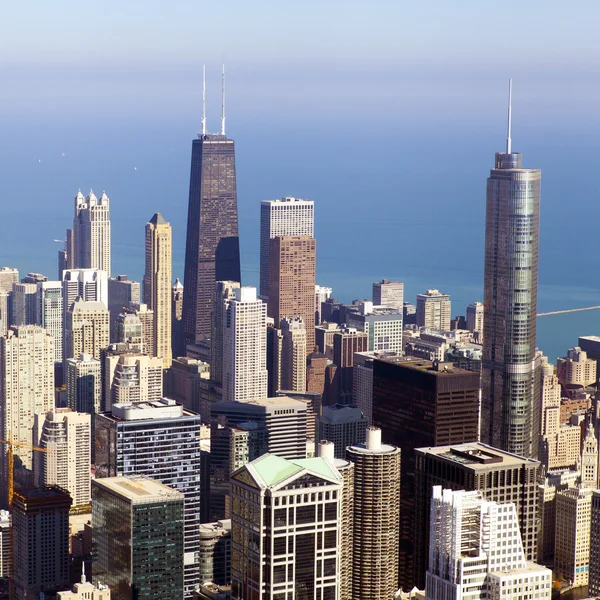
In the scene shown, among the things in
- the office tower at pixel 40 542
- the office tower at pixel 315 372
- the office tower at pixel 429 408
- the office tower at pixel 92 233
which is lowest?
the office tower at pixel 40 542

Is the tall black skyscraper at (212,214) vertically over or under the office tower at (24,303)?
A: over

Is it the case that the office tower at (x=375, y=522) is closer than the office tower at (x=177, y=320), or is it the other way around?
the office tower at (x=375, y=522)

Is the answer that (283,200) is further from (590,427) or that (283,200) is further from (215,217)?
(590,427)

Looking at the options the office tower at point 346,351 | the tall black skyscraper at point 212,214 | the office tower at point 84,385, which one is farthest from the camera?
the tall black skyscraper at point 212,214

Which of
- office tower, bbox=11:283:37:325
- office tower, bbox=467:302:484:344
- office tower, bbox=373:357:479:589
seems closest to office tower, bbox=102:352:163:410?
office tower, bbox=11:283:37:325

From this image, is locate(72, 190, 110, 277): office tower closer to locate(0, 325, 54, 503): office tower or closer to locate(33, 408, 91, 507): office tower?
locate(0, 325, 54, 503): office tower

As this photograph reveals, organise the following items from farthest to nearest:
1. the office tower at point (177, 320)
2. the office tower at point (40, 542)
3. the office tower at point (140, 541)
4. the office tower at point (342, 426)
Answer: the office tower at point (177, 320), the office tower at point (342, 426), the office tower at point (40, 542), the office tower at point (140, 541)

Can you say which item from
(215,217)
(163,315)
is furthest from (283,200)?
(163,315)

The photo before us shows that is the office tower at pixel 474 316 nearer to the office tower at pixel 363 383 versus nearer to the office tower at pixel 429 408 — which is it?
the office tower at pixel 363 383

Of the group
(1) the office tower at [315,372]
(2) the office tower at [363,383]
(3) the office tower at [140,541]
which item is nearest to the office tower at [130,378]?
(1) the office tower at [315,372]
